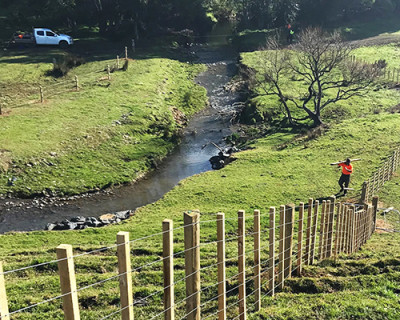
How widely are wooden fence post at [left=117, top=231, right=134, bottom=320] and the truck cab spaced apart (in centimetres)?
5419


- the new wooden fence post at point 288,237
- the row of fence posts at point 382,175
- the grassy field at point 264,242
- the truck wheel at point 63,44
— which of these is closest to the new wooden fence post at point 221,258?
the grassy field at point 264,242

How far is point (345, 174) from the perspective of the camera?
23.1 m

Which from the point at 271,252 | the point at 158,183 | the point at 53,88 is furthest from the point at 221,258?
the point at 53,88

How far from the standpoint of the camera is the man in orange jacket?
22.8 meters

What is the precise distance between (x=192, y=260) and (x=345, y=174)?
19.0 metres

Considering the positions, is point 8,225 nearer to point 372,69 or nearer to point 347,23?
point 372,69

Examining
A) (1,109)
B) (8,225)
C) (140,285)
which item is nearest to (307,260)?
(140,285)

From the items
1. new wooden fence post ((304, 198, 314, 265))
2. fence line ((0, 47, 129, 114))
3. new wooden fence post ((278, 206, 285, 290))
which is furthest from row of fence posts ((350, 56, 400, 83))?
new wooden fence post ((278, 206, 285, 290))

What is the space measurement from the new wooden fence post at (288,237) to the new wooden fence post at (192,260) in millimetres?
3408

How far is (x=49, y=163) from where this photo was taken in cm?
2772

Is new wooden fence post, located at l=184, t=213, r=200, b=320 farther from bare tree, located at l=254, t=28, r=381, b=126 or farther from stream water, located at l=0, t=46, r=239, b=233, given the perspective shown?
bare tree, located at l=254, t=28, r=381, b=126

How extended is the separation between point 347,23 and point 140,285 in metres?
79.7

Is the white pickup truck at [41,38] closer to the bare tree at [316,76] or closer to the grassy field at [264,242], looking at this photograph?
the bare tree at [316,76]

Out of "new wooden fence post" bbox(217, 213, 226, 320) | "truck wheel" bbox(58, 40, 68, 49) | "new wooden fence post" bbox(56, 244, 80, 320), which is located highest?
"truck wheel" bbox(58, 40, 68, 49)
